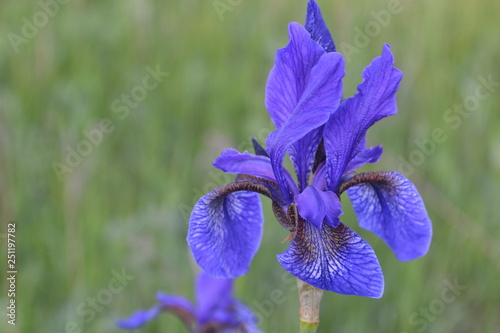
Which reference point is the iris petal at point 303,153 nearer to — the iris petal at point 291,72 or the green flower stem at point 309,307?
the iris petal at point 291,72

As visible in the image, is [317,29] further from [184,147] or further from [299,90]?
[184,147]

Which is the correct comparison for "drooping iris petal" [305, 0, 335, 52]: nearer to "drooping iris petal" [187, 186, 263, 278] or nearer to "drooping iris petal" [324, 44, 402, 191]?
"drooping iris petal" [324, 44, 402, 191]

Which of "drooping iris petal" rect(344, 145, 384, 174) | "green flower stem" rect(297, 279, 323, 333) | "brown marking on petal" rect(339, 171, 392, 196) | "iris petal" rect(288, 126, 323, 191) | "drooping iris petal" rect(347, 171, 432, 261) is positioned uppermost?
"iris petal" rect(288, 126, 323, 191)

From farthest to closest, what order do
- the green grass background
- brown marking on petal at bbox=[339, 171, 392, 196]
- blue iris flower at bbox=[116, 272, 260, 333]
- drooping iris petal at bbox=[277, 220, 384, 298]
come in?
the green grass background, blue iris flower at bbox=[116, 272, 260, 333], brown marking on petal at bbox=[339, 171, 392, 196], drooping iris petal at bbox=[277, 220, 384, 298]

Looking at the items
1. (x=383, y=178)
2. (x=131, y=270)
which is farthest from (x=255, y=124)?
(x=383, y=178)

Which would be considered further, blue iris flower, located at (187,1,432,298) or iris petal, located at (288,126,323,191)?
iris petal, located at (288,126,323,191)

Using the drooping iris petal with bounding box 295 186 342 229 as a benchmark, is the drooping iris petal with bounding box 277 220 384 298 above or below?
below

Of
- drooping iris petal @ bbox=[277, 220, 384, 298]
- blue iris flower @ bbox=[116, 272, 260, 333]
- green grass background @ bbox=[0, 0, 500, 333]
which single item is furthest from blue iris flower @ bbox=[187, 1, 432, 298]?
green grass background @ bbox=[0, 0, 500, 333]
